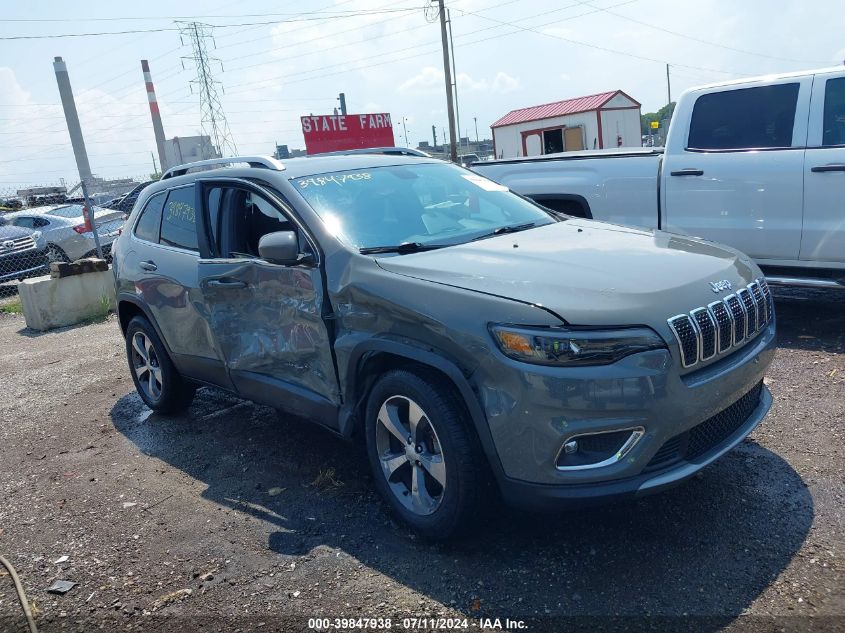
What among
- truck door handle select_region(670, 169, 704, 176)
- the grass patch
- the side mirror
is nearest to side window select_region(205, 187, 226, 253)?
the side mirror

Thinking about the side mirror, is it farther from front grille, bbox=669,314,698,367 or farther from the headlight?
front grille, bbox=669,314,698,367

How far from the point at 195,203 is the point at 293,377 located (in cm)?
151

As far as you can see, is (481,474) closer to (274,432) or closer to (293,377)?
(293,377)

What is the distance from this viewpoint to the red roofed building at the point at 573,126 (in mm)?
34688

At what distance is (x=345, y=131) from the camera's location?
32094 millimetres

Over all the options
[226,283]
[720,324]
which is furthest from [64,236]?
[720,324]

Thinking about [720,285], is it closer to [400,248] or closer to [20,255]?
[400,248]

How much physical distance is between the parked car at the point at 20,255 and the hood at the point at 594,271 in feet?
41.6

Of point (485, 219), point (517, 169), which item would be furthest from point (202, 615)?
point (517, 169)

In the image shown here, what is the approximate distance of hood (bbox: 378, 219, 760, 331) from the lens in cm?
292

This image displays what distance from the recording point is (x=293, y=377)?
161 inches

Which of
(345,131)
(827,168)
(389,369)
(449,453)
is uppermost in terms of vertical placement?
(345,131)

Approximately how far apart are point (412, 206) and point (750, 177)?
3357mm

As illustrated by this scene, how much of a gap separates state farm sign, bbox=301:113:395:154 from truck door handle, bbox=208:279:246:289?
26173 millimetres
